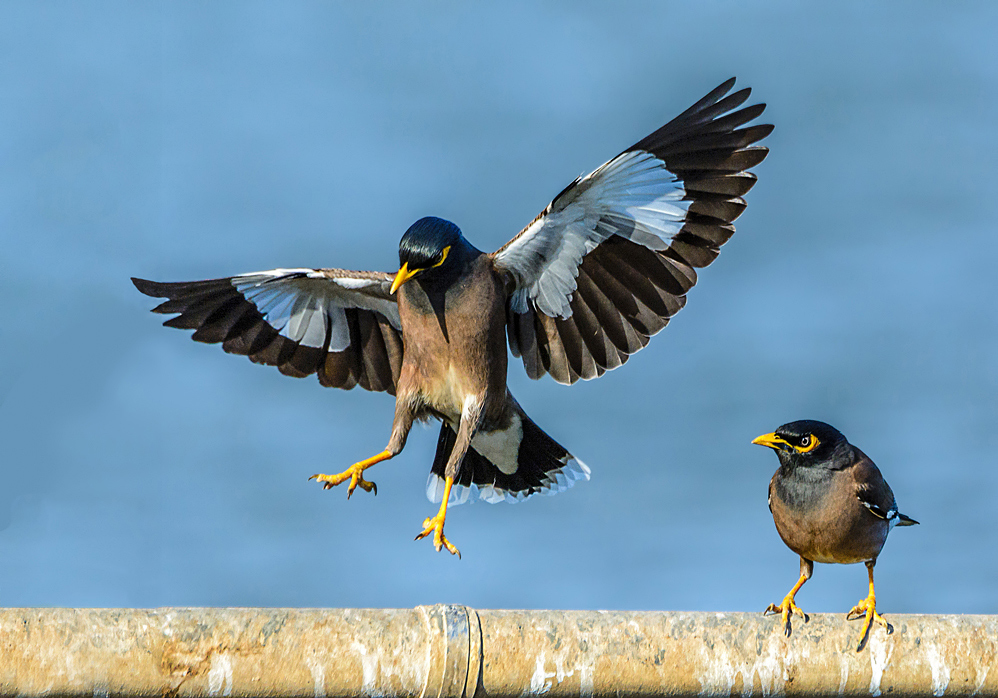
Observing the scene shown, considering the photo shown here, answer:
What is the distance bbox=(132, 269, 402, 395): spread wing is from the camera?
22.8ft

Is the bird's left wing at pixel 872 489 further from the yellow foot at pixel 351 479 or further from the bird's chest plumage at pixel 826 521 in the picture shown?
the yellow foot at pixel 351 479

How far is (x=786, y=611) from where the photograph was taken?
4723mm

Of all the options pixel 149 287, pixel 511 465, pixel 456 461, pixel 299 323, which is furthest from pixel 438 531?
pixel 149 287

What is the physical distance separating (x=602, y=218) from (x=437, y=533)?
213cm

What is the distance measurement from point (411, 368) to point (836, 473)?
248cm

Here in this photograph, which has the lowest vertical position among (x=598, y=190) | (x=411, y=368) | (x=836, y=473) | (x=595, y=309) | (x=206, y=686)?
(x=206, y=686)

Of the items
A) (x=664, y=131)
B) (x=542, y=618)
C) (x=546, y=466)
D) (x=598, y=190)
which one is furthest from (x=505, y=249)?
(x=542, y=618)

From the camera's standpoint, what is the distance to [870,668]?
4.52 meters

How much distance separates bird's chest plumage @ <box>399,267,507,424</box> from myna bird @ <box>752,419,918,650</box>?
5.38ft

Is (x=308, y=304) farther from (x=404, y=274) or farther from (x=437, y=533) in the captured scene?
(x=437, y=533)

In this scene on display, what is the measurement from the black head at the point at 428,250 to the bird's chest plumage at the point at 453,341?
152mm

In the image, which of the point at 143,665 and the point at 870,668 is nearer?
the point at 143,665

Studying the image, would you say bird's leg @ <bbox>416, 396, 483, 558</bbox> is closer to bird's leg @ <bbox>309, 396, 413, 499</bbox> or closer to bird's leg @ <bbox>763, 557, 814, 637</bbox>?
bird's leg @ <bbox>309, 396, 413, 499</bbox>

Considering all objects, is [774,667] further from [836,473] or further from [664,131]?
[664,131]
